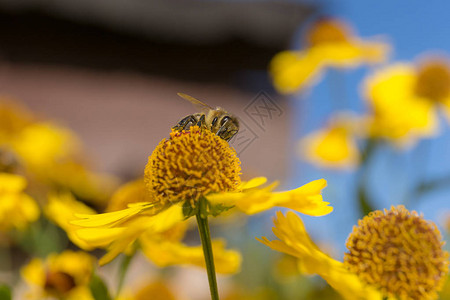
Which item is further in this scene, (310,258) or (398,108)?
(398,108)

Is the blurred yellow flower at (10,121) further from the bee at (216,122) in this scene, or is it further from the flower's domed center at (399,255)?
the flower's domed center at (399,255)

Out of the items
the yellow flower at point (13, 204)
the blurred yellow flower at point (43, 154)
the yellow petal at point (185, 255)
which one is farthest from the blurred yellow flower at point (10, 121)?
the yellow petal at point (185, 255)

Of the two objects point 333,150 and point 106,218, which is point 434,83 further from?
point 106,218

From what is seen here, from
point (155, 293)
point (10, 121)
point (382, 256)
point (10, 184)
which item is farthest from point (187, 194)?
point (10, 121)

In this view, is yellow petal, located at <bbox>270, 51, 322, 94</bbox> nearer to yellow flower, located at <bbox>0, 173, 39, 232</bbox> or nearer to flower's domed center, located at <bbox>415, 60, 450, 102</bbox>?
flower's domed center, located at <bbox>415, 60, 450, 102</bbox>

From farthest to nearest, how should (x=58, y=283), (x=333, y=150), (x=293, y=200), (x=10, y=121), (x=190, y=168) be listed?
(x=333, y=150) < (x=10, y=121) < (x=58, y=283) < (x=190, y=168) < (x=293, y=200)

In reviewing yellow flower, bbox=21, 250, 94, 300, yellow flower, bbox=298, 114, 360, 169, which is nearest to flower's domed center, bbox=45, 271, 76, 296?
yellow flower, bbox=21, 250, 94, 300

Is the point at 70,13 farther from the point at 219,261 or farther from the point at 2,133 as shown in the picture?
the point at 219,261
